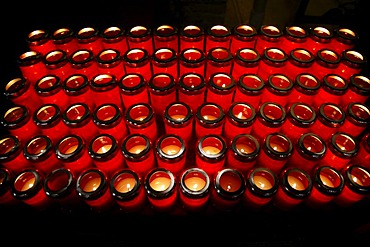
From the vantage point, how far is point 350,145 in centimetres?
93

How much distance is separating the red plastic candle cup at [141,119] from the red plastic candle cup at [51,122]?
10.1 inches

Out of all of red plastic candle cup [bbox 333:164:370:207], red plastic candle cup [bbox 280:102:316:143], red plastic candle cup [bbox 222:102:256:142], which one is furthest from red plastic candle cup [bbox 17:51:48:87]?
Answer: red plastic candle cup [bbox 333:164:370:207]

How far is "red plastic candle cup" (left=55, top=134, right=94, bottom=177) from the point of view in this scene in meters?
0.87

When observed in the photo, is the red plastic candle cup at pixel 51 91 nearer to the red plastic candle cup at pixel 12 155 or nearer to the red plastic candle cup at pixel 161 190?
the red plastic candle cup at pixel 12 155

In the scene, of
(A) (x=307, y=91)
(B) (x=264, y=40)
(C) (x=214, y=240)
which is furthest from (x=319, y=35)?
(C) (x=214, y=240)

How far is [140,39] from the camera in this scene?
1.22 meters

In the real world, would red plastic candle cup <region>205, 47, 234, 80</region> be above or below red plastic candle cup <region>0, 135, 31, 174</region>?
above

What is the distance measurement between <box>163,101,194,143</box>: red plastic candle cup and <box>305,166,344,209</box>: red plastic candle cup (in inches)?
18.3

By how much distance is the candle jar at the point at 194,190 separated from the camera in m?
0.78

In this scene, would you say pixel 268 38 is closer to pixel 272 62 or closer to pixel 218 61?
pixel 272 62

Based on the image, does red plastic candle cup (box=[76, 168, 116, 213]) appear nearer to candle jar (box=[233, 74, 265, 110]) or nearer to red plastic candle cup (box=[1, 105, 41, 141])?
red plastic candle cup (box=[1, 105, 41, 141])

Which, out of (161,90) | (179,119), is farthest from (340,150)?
(161,90)

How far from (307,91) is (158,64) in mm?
619

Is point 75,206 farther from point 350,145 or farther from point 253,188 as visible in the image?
point 350,145
